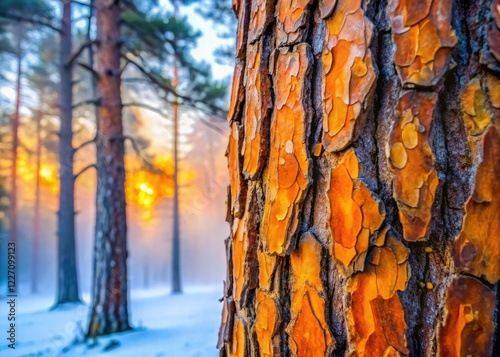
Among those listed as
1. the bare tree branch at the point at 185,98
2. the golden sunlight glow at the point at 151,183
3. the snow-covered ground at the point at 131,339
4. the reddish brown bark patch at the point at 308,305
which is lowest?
the snow-covered ground at the point at 131,339

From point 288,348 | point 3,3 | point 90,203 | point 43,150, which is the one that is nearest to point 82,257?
point 90,203

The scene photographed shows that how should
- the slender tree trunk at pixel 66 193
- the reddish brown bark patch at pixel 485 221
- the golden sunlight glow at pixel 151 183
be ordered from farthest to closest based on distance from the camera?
the golden sunlight glow at pixel 151 183 → the slender tree trunk at pixel 66 193 → the reddish brown bark patch at pixel 485 221

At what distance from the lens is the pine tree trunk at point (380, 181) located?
1.50 feet

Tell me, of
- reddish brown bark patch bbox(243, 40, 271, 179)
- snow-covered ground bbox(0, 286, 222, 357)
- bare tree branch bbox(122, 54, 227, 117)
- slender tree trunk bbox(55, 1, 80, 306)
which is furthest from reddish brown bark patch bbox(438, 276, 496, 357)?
slender tree trunk bbox(55, 1, 80, 306)

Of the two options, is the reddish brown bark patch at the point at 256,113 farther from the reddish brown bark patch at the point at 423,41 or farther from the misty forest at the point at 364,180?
the reddish brown bark patch at the point at 423,41

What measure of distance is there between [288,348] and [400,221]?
1.00ft

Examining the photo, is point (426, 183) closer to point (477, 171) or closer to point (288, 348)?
point (477, 171)

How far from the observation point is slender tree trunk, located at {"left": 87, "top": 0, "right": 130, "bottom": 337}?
3.32 metres

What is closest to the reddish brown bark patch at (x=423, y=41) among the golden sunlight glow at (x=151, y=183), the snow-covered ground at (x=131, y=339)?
the snow-covered ground at (x=131, y=339)

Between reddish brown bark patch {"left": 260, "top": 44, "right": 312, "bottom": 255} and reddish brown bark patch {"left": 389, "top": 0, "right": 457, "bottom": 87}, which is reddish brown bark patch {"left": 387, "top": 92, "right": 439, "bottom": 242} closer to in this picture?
reddish brown bark patch {"left": 389, "top": 0, "right": 457, "bottom": 87}

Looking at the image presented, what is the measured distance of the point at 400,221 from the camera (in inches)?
19.5

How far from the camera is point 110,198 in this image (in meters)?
3.37

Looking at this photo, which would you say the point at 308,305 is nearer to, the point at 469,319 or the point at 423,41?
the point at 469,319

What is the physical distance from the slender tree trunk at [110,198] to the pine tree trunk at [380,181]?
306 cm
